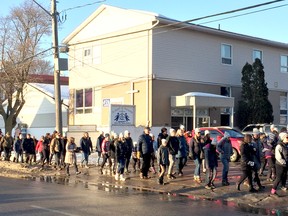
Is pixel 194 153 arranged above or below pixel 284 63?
below

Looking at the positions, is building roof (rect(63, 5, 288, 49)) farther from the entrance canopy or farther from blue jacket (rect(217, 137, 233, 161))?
blue jacket (rect(217, 137, 233, 161))

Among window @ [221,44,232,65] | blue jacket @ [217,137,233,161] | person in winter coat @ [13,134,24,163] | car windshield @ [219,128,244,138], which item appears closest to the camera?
blue jacket @ [217,137,233,161]

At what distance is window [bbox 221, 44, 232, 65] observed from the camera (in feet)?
107

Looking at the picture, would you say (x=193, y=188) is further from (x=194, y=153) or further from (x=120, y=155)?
(x=120, y=155)

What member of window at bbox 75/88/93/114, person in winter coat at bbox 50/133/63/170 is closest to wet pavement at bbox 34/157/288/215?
person in winter coat at bbox 50/133/63/170

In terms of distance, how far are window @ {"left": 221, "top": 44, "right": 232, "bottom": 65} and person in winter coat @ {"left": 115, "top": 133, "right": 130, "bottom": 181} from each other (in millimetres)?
17489

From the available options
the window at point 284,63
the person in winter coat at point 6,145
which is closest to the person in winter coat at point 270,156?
the person in winter coat at point 6,145

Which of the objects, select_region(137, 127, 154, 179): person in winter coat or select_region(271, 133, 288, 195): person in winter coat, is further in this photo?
select_region(137, 127, 154, 179): person in winter coat

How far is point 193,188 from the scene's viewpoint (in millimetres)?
14555

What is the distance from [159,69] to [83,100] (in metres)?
8.19

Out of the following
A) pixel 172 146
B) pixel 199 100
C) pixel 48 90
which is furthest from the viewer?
pixel 48 90

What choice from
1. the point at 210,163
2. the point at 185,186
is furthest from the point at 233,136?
the point at 210,163

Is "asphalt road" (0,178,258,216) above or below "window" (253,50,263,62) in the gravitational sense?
below

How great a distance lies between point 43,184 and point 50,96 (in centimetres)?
2791
